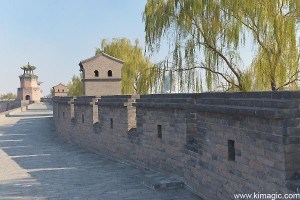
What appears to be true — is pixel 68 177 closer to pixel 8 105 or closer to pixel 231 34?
pixel 231 34

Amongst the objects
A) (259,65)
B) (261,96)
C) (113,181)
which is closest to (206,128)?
(261,96)

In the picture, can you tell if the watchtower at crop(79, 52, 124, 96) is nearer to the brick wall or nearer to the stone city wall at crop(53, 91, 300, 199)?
the stone city wall at crop(53, 91, 300, 199)

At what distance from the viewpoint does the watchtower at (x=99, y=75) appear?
20000 millimetres

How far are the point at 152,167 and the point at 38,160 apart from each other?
403cm

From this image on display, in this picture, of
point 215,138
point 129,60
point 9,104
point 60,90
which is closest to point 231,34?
point 215,138

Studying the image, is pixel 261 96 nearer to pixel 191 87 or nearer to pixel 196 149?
pixel 196 149

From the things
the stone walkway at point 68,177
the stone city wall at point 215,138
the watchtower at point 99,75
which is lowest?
the stone walkway at point 68,177

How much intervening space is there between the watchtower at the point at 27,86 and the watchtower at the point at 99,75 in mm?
54279

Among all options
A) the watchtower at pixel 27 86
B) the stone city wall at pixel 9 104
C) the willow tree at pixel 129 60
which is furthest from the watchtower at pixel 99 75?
the watchtower at pixel 27 86

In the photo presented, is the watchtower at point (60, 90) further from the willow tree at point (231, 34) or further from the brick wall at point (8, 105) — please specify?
the willow tree at point (231, 34)

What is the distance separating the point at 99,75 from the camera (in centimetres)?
2008

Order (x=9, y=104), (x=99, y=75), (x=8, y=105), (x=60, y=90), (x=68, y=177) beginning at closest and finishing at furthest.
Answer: (x=68, y=177), (x=99, y=75), (x=60, y=90), (x=9, y=104), (x=8, y=105)

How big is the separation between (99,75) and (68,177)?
12.5 m

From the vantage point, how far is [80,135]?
13.6 meters
